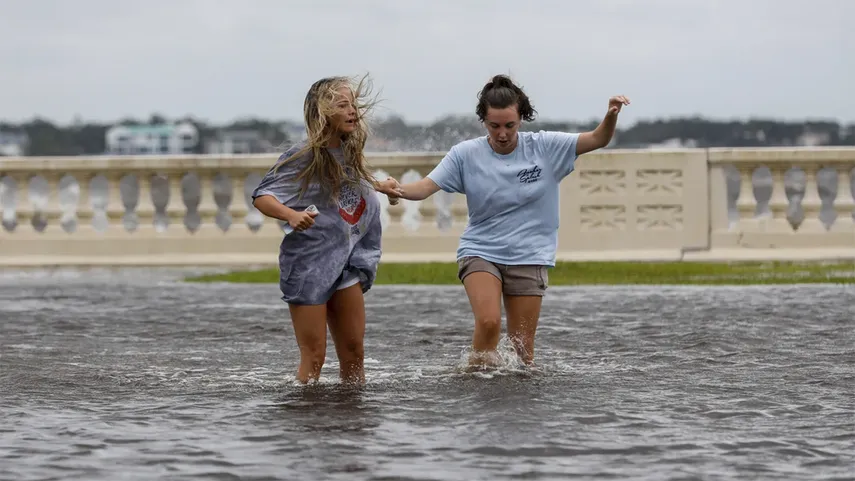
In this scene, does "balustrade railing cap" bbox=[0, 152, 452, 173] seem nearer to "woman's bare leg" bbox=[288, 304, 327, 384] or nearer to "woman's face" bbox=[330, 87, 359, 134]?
"woman's bare leg" bbox=[288, 304, 327, 384]

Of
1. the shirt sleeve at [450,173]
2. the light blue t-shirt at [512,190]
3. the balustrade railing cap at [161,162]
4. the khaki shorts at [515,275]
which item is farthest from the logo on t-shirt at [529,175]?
the balustrade railing cap at [161,162]

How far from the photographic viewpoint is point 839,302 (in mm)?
13094

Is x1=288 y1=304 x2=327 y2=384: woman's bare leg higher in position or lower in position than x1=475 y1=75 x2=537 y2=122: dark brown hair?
lower

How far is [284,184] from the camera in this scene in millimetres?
7863

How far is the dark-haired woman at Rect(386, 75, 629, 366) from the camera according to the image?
331 inches

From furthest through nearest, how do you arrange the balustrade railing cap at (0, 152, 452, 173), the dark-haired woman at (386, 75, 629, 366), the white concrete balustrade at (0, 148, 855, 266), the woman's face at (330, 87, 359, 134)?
the balustrade railing cap at (0, 152, 452, 173) → the white concrete balustrade at (0, 148, 855, 266) → the dark-haired woman at (386, 75, 629, 366) → the woman's face at (330, 87, 359, 134)

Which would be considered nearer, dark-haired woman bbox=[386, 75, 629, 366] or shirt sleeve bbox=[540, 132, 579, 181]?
dark-haired woman bbox=[386, 75, 629, 366]

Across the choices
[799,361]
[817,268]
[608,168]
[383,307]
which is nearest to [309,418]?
[799,361]

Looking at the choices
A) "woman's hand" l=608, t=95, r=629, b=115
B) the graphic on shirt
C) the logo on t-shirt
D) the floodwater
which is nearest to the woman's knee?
the floodwater

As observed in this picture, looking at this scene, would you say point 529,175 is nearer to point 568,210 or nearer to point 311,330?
point 311,330

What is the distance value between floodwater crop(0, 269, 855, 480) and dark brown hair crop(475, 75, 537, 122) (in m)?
1.30

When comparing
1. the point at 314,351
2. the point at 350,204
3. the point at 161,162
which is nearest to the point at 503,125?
the point at 350,204

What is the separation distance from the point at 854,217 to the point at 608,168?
3.18 m

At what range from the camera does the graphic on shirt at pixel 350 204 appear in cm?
792
